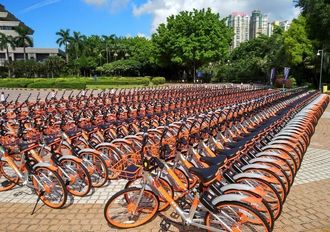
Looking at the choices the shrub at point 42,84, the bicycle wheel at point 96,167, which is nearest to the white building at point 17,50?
the shrub at point 42,84

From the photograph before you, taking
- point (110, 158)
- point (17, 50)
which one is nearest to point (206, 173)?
point (110, 158)

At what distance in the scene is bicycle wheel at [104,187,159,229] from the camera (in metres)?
3.89

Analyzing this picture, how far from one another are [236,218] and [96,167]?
2.64 meters

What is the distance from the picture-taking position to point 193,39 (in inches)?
1613

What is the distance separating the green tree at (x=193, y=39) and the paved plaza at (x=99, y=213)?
1415 inches

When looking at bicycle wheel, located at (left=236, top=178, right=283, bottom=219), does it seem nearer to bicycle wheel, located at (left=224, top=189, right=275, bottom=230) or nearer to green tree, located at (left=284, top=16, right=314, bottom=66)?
bicycle wheel, located at (left=224, top=189, right=275, bottom=230)

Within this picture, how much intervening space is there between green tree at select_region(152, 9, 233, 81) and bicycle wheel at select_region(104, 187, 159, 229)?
3710 cm

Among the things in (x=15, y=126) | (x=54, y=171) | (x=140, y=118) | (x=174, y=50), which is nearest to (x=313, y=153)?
(x=140, y=118)

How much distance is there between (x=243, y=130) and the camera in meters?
6.47

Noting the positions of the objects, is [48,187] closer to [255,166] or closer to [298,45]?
[255,166]

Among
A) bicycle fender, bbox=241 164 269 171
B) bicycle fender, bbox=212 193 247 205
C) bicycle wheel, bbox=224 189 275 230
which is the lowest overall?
bicycle wheel, bbox=224 189 275 230

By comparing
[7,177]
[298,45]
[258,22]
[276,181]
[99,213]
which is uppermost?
[258,22]

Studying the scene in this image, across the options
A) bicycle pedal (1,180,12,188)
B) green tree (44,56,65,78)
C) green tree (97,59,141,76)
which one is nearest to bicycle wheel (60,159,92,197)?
bicycle pedal (1,180,12,188)

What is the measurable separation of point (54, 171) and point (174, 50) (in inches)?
1524
